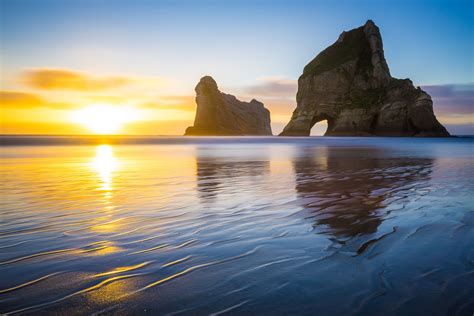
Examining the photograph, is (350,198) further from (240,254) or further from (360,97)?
(360,97)

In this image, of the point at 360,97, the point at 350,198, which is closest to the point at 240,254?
the point at 350,198

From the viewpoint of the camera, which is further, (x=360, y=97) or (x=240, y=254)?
(x=360, y=97)

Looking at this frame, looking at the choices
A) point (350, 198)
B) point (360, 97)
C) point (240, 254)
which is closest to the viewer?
point (240, 254)

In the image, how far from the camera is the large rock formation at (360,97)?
117 m

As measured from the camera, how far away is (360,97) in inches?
5305

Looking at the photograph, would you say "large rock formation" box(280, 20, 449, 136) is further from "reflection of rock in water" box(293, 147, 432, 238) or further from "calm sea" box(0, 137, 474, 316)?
"calm sea" box(0, 137, 474, 316)

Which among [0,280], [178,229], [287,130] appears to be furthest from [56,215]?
[287,130]

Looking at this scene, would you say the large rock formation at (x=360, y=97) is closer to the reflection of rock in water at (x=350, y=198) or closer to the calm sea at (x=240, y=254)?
the reflection of rock in water at (x=350, y=198)

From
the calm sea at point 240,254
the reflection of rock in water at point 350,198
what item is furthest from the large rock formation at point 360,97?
the calm sea at point 240,254

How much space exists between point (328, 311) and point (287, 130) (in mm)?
149508

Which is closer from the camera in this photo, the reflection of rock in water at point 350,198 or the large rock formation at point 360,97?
the reflection of rock in water at point 350,198

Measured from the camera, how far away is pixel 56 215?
7.98 metres

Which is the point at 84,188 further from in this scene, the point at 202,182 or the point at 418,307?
the point at 418,307

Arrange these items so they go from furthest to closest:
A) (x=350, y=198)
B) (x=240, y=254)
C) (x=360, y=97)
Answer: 1. (x=360, y=97)
2. (x=350, y=198)
3. (x=240, y=254)
